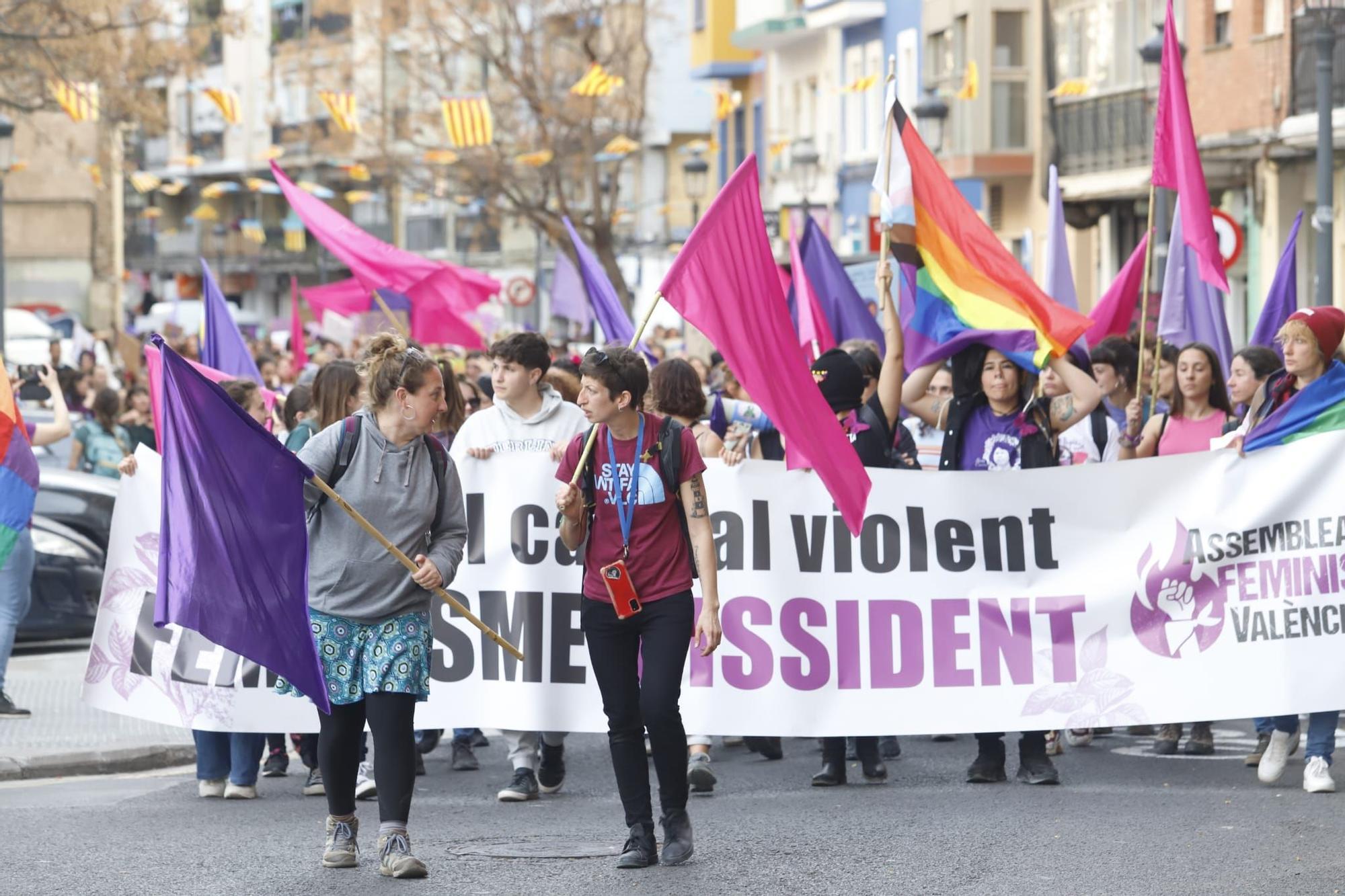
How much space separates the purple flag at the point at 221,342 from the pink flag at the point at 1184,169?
4.92 metres

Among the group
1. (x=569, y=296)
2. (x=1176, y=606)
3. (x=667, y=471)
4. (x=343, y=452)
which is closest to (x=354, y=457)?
(x=343, y=452)

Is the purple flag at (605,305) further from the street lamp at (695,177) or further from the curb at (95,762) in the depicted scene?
the street lamp at (695,177)

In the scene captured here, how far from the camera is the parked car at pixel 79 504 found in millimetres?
15180

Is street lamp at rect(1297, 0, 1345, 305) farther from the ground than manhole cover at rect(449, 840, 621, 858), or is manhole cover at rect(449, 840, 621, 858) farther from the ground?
street lamp at rect(1297, 0, 1345, 305)

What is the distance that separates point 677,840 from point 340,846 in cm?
112

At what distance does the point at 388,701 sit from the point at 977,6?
103 feet

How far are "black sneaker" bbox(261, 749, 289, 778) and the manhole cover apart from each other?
2.26 metres

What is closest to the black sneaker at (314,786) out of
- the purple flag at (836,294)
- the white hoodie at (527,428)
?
the white hoodie at (527,428)

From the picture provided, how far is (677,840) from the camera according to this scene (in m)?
7.78

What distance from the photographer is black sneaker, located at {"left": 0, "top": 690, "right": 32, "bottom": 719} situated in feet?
38.9

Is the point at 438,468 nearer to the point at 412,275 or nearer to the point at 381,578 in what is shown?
the point at 381,578

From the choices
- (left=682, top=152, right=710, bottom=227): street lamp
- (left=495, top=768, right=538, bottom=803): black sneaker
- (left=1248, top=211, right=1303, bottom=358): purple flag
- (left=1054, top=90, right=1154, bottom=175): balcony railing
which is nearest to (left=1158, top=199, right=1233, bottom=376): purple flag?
(left=1248, top=211, right=1303, bottom=358): purple flag

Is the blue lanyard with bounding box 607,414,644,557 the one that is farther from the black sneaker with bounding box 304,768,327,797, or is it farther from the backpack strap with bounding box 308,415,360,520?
the black sneaker with bounding box 304,768,327,797

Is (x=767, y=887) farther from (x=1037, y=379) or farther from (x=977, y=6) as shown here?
(x=977, y=6)
